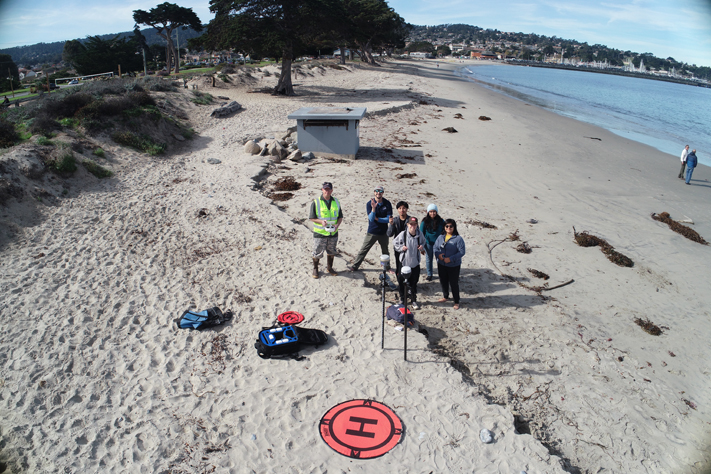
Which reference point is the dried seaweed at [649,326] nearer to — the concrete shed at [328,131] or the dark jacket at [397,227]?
the dark jacket at [397,227]

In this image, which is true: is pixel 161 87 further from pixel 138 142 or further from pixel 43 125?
pixel 43 125

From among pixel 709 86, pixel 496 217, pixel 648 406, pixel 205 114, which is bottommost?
pixel 648 406

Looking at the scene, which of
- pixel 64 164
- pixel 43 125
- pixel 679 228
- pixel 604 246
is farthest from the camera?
pixel 43 125

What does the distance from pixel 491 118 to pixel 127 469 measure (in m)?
28.3

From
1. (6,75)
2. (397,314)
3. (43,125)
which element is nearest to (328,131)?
(43,125)

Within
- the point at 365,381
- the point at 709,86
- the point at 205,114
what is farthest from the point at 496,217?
the point at 709,86

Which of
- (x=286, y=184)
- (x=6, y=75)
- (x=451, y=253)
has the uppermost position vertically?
(x=6, y=75)

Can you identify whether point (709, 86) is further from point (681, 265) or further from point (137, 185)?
point (137, 185)

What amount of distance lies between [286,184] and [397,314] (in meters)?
7.97

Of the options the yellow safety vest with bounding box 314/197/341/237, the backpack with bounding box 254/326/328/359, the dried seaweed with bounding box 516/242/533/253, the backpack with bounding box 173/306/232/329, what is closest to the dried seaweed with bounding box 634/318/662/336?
the dried seaweed with bounding box 516/242/533/253

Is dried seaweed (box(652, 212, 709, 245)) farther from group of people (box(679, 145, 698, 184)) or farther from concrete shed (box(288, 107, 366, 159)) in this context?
concrete shed (box(288, 107, 366, 159))

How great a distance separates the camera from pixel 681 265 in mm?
10234

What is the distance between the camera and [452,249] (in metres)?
7.47

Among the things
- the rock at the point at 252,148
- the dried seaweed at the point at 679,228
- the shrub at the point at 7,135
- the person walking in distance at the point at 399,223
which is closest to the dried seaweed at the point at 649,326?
the person walking in distance at the point at 399,223
